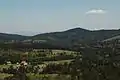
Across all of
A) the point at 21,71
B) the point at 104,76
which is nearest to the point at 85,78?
the point at 104,76

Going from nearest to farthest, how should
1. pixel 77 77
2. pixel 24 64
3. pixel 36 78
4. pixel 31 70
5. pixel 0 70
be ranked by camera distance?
pixel 24 64
pixel 77 77
pixel 36 78
pixel 31 70
pixel 0 70

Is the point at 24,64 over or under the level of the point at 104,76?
over

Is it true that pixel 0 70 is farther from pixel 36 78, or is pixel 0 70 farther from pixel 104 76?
pixel 104 76

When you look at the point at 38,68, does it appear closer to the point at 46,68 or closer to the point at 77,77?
the point at 46,68

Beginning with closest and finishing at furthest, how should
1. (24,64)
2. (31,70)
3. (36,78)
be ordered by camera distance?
1. (24,64)
2. (36,78)
3. (31,70)

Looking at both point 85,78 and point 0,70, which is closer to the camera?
point 85,78

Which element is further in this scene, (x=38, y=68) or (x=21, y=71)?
(x=38, y=68)

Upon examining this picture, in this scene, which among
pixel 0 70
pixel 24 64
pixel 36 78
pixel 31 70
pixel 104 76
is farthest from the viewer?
pixel 0 70

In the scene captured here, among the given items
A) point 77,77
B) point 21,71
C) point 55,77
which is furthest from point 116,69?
point 21,71

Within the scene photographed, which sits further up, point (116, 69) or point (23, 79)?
point (23, 79)
